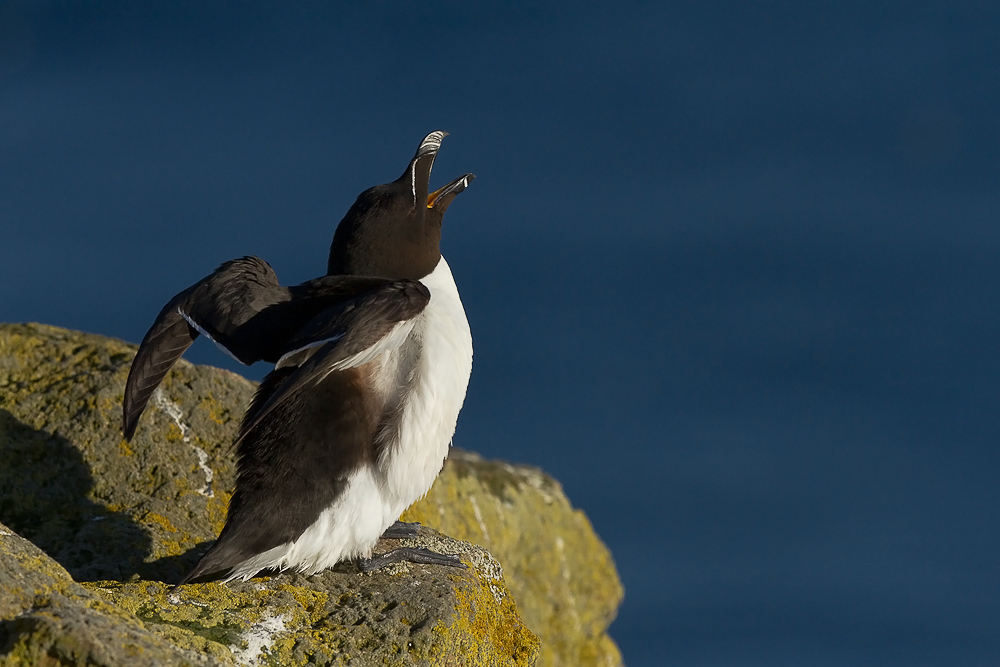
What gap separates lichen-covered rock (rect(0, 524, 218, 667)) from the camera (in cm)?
359

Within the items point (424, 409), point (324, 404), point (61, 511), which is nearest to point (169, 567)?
point (61, 511)

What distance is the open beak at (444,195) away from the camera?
691cm

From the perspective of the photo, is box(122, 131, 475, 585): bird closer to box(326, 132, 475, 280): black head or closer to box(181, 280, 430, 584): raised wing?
box(181, 280, 430, 584): raised wing

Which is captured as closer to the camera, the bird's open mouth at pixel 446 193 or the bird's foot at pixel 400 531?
the bird's foot at pixel 400 531

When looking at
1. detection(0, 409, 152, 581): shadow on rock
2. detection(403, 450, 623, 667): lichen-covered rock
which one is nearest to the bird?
detection(0, 409, 152, 581): shadow on rock

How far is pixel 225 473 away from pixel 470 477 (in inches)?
95.6

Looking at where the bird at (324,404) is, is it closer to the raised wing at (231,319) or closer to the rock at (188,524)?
the raised wing at (231,319)

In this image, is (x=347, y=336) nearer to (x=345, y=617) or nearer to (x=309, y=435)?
(x=309, y=435)

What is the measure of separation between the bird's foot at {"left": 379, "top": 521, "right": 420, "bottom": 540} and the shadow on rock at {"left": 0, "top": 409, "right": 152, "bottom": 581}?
1.20 metres

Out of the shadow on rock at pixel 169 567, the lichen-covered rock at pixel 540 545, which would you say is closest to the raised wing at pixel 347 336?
the shadow on rock at pixel 169 567

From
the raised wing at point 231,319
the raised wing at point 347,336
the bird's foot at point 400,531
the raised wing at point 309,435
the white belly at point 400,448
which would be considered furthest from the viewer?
the bird's foot at point 400,531

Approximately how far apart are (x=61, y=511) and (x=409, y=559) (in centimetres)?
187

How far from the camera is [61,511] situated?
603cm

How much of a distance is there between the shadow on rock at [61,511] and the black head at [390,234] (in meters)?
1.73
